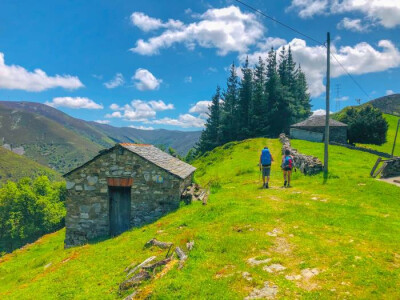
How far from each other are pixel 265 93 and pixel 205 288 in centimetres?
5680

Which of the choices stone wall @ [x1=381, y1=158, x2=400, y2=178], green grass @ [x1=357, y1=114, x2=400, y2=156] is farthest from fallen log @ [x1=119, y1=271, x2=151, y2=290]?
green grass @ [x1=357, y1=114, x2=400, y2=156]

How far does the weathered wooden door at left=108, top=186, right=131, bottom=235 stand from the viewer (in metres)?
14.9

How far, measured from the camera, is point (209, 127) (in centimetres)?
6781

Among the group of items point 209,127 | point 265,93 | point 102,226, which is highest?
point 265,93

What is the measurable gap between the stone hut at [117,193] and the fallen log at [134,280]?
6.83 meters

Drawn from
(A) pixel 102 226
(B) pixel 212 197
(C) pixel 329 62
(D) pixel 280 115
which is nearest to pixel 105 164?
(A) pixel 102 226

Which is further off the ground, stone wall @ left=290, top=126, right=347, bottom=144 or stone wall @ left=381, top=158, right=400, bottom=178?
stone wall @ left=290, top=126, right=347, bottom=144

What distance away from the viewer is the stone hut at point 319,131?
4297 centimetres

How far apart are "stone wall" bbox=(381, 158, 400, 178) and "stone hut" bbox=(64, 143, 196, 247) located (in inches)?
484

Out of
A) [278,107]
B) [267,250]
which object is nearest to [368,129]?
[278,107]

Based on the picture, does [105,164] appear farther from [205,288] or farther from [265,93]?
[265,93]

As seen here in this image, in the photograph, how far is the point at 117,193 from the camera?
1513 cm

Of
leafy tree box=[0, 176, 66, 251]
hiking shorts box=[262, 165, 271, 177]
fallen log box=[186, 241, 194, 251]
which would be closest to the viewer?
fallen log box=[186, 241, 194, 251]

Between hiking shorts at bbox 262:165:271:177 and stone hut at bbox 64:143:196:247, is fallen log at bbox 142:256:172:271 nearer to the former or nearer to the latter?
stone hut at bbox 64:143:196:247
